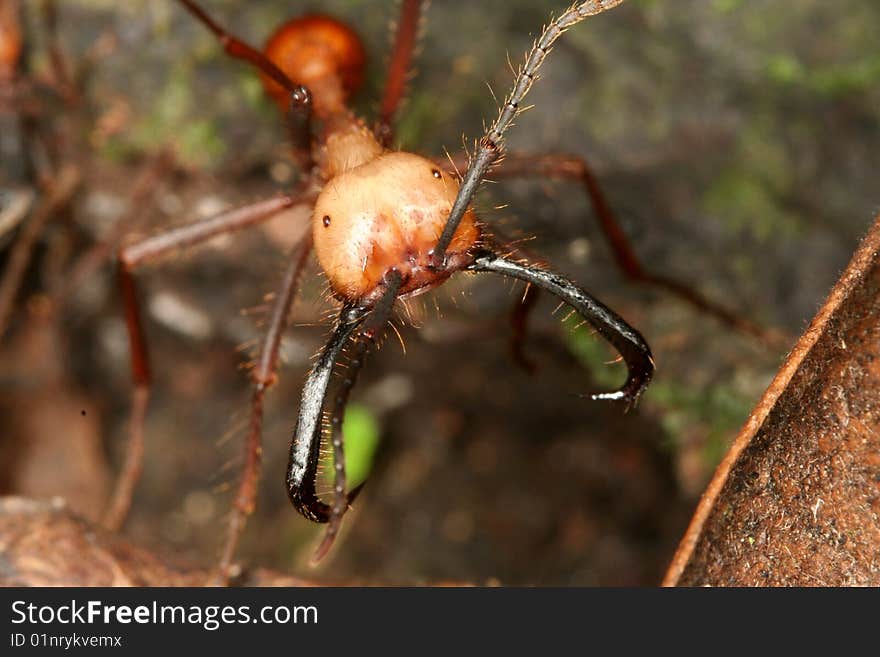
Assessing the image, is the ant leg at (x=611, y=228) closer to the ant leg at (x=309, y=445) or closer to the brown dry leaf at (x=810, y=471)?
the ant leg at (x=309, y=445)

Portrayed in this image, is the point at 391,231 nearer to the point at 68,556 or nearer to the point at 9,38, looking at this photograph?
the point at 68,556

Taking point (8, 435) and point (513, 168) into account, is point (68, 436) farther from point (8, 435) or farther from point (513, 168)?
point (513, 168)

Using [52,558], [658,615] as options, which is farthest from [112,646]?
[658,615]

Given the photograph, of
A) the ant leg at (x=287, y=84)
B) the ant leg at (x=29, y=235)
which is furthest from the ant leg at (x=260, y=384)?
the ant leg at (x=29, y=235)

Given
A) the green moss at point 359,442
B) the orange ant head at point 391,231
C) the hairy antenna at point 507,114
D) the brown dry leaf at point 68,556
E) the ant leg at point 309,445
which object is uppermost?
the hairy antenna at point 507,114

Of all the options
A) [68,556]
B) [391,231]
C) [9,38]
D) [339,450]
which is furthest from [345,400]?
[9,38]

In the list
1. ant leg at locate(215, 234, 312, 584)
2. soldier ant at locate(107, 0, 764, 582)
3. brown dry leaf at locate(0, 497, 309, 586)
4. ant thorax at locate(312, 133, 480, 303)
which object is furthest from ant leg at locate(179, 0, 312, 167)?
brown dry leaf at locate(0, 497, 309, 586)
